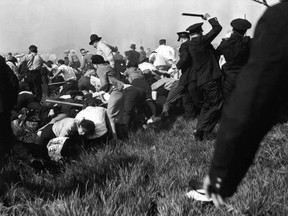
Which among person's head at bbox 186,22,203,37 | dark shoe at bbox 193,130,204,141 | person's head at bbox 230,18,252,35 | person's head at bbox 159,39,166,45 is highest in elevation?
person's head at bbox 230,18,252,35

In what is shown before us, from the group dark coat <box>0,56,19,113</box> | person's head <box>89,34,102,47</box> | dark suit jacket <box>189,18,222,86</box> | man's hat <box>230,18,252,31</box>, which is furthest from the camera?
person's head <box>89,34,102,47</box>

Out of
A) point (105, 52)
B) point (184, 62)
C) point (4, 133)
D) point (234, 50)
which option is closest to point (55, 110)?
point (105, 52)

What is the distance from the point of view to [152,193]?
Answer: 11.6ft

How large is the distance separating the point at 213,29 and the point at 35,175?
3.34 m

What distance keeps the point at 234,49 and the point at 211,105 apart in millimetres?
897

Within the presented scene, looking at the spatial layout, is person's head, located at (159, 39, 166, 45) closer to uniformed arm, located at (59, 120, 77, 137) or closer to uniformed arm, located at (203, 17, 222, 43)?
uniformed arm, located at (203, 17, 222, 43)

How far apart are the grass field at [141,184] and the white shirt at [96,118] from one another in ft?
3.22

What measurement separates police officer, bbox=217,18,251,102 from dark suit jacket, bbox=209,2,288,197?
4.51 meters

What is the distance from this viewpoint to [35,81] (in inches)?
482

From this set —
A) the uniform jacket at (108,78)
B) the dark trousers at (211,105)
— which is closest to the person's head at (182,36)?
the uniform jacket at (108,78)

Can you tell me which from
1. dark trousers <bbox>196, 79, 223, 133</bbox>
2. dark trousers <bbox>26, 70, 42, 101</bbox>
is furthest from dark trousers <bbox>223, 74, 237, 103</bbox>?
dark trousers <bbox>26, 70, 42, 101</bbox>

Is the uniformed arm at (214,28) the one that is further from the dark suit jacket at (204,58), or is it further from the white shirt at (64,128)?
the white shirt at (64,128)

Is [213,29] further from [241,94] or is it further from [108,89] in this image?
[241,94]

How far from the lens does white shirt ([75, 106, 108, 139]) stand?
6547mm
